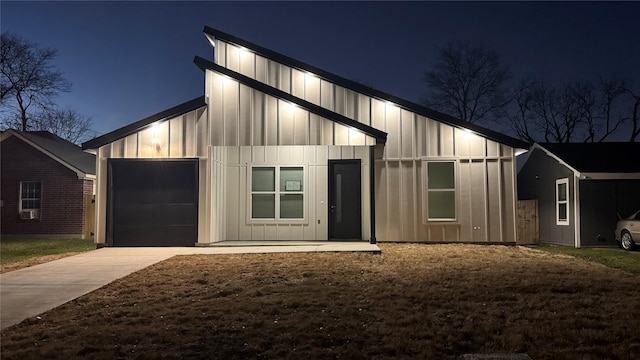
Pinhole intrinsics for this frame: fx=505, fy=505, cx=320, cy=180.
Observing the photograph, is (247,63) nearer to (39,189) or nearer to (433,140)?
(433,140)

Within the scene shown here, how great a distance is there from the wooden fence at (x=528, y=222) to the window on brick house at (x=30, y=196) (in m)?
17.9

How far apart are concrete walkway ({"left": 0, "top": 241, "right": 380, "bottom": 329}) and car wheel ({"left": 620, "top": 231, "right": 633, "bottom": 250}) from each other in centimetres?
781

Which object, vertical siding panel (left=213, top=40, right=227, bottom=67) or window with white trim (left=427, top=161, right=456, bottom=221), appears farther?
vertical siding panel (left=213, top=40, right=227, bottom=67)

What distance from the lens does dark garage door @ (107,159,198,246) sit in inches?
497

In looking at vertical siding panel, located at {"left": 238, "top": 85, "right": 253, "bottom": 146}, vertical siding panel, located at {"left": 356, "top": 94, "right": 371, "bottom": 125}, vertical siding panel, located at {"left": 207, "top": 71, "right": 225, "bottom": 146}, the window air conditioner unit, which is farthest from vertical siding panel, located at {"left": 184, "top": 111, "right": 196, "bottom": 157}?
the window air conditioner unit

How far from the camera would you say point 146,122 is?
12391 mm

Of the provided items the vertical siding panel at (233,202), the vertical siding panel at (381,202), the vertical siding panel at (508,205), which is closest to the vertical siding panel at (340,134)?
the vertical siding panel at (381,202)

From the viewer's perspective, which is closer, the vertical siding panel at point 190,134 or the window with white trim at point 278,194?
the vertical siding panel at point 190,134

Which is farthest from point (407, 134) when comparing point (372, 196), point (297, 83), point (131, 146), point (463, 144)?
point (131, 146)

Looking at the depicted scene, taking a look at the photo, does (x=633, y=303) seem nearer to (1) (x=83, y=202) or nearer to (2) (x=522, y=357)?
(2) (x=522, y=357)

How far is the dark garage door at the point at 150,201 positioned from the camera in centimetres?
1262

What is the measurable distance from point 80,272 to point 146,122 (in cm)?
456

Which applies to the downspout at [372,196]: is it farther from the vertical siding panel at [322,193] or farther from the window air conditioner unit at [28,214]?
the window air conditioner unit at [28,214]

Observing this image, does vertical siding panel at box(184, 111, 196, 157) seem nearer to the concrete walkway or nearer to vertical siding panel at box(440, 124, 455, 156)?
the concrete walkway
